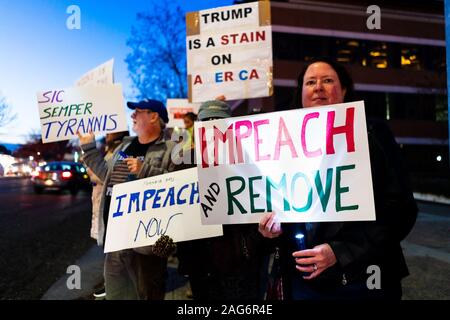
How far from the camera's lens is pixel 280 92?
28.9 meters

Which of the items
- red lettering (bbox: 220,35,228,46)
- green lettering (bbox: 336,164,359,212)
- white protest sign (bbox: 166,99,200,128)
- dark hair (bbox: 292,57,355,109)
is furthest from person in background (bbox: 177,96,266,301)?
white protest sign (bbox: 166,99,200,128)

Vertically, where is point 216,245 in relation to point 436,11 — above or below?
below

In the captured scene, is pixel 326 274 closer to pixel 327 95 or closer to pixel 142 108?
pixel 327 95

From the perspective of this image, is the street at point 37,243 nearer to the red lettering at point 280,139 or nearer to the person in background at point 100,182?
the person in background at point 100,182

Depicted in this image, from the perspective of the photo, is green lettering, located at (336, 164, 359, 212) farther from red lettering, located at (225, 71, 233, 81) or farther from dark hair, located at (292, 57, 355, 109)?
red lettering, located at (225, 71, 233, 81)

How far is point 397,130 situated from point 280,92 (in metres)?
10.1

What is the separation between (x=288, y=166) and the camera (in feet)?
6.45

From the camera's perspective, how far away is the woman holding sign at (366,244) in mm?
1854

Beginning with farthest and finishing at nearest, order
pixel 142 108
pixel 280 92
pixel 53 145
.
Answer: pixel 53 145
pixel 280 92
pixel 142 108

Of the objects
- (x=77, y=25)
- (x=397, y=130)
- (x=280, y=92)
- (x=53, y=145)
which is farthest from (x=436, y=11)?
(x=53, y=145)

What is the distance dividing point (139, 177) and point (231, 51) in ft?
7.04

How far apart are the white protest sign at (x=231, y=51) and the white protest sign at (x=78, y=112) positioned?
1.21 meters

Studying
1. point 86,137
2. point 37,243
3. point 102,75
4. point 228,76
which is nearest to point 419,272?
point 228,76

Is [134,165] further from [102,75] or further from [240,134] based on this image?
[102,75]
